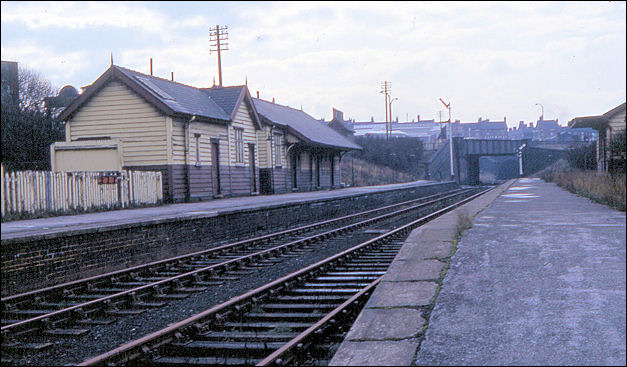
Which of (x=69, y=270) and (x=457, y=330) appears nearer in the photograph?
(x=457, y=330)

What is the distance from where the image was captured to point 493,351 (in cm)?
289

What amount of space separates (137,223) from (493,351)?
8.55 metres

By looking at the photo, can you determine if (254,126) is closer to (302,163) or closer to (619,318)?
(302,163)

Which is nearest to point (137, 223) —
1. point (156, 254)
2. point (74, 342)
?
point (156, 254)

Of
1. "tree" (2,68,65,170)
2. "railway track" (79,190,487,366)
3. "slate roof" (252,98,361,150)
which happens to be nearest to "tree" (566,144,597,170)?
"slate roof" (252,98,361,150)

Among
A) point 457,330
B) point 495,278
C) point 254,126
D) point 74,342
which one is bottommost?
point 74,342

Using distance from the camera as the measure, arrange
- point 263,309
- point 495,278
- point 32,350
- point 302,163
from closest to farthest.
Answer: point 495,278 < point 32,350 < point 263,309 < point 302,163

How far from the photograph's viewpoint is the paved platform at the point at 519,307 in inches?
109

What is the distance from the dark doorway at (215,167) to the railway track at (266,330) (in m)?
13.8

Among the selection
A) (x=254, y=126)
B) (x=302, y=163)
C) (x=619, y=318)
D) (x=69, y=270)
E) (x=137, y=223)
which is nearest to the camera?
(x=619, y=318)

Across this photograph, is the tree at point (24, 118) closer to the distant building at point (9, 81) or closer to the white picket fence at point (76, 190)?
the distant building at point (9, 81)

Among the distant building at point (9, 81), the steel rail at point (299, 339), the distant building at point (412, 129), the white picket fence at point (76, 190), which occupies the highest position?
the distant building at point (412, 129)

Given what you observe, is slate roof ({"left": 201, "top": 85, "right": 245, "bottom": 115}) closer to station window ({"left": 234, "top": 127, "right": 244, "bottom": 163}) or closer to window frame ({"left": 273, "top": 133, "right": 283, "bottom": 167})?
station window ({"left": 234, "top": 127, "right": 244, "bottom": 163})

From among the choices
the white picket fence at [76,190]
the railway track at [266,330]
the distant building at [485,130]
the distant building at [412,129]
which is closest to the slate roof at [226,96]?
the white picket fence at [76,190]
